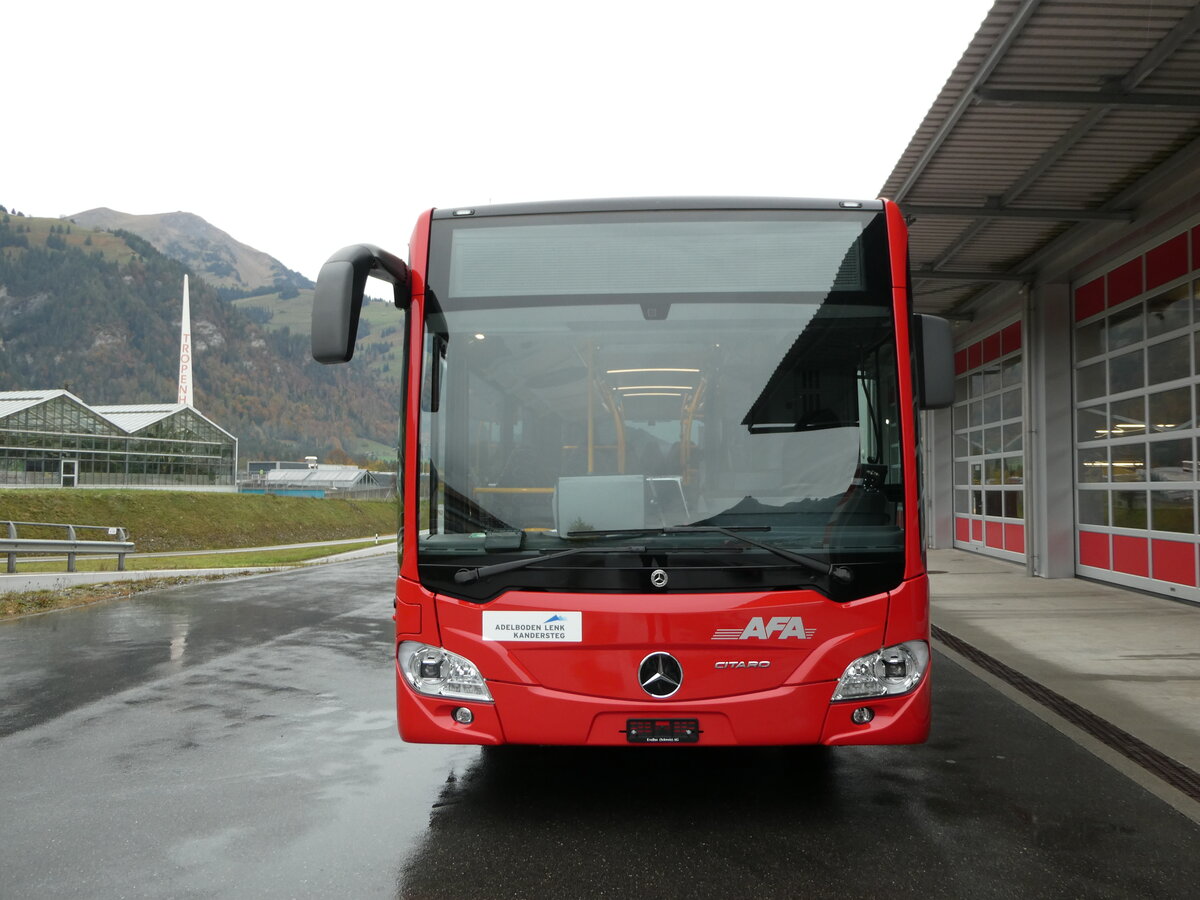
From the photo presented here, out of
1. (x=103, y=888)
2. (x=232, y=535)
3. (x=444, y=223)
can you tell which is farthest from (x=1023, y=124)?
(x=232, y=535)

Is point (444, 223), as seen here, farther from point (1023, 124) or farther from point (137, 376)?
point (137, 376)

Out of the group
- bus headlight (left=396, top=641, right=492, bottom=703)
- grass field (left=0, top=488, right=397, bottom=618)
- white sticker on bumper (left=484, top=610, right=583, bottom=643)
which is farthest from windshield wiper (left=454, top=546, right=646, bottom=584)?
grass field (left=0, top=488, right=397, bottom=618)

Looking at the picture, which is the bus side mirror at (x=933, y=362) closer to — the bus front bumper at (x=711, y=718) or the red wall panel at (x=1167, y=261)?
the bus front bumper at (x=711, y=718)

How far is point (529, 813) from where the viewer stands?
4.54 m

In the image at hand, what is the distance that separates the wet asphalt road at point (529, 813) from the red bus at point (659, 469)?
1.44 ft

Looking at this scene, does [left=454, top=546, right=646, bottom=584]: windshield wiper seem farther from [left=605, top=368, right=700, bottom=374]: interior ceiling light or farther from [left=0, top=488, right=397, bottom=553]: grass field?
[left=0, top=488, right=397, bottom=553]: grass field

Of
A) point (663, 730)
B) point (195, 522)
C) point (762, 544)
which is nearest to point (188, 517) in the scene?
point (195, 522)

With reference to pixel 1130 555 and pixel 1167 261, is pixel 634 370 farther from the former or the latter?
pixel 1130 555

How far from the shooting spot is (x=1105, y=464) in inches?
568

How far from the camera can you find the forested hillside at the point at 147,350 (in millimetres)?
159000

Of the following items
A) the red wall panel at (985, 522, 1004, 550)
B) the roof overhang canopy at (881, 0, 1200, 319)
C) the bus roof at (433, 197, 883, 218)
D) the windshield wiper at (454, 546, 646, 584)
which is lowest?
the red wall panel at (985, 522, 1004, 550)

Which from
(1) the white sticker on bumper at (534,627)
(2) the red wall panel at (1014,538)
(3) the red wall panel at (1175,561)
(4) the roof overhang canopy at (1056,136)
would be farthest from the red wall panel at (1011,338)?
(1) the white sticker on bumper at (534,627)

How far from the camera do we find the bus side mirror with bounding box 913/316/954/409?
15.1 ft

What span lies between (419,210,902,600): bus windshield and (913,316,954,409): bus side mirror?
0.65ft
